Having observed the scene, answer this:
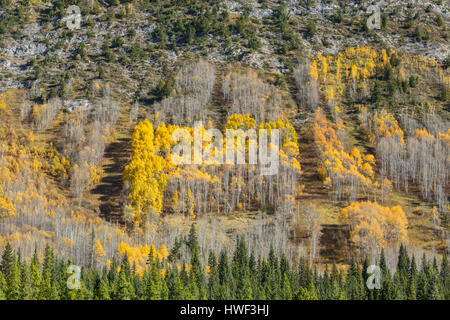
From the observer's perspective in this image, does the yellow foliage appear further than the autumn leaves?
No

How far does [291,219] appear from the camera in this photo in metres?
167

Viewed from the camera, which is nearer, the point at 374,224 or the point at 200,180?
the point at 374,224

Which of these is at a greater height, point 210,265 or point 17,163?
point 17,163

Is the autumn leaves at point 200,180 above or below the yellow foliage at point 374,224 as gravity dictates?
above

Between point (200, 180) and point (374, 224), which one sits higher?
point (200, 180)

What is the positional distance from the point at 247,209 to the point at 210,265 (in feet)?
139

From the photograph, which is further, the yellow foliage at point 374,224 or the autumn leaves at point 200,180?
the autumn leaves at point 200,180

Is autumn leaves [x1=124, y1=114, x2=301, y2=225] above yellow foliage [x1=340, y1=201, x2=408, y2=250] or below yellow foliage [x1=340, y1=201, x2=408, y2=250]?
above

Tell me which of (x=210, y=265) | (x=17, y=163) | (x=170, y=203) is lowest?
(x=210, y=265)
